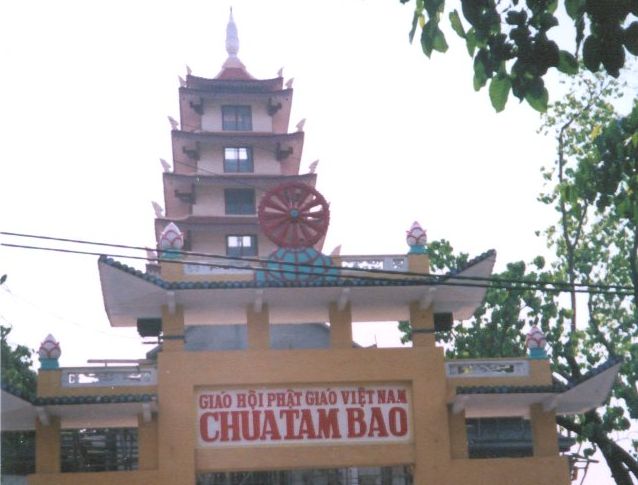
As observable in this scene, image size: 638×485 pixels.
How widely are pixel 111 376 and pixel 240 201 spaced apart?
16.0 meters

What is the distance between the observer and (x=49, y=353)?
21.2 metres

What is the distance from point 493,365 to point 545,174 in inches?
299

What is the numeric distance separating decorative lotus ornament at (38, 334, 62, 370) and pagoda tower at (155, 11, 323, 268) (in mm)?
14121

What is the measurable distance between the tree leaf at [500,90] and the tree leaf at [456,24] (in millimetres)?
318

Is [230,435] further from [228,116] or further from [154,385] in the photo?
[228,116]

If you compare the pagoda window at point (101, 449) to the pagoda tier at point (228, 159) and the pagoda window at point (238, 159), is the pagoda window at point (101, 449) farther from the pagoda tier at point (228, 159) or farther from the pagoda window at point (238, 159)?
the pagoda window at point (238, 159)

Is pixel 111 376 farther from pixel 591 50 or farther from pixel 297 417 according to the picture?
pixel 591 50

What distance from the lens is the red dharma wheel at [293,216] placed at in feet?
72.0

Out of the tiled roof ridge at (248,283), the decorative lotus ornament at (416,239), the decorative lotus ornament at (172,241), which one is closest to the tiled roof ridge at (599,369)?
the tiled roof ridge at (248,283)

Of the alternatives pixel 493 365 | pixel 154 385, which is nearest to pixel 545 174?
pixel 493 365

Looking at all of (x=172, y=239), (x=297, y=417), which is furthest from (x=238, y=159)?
(x=297, y=417)

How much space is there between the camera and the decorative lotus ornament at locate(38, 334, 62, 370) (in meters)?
21.1

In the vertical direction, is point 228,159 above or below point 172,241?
above

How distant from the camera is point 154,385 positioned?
69.1ft
